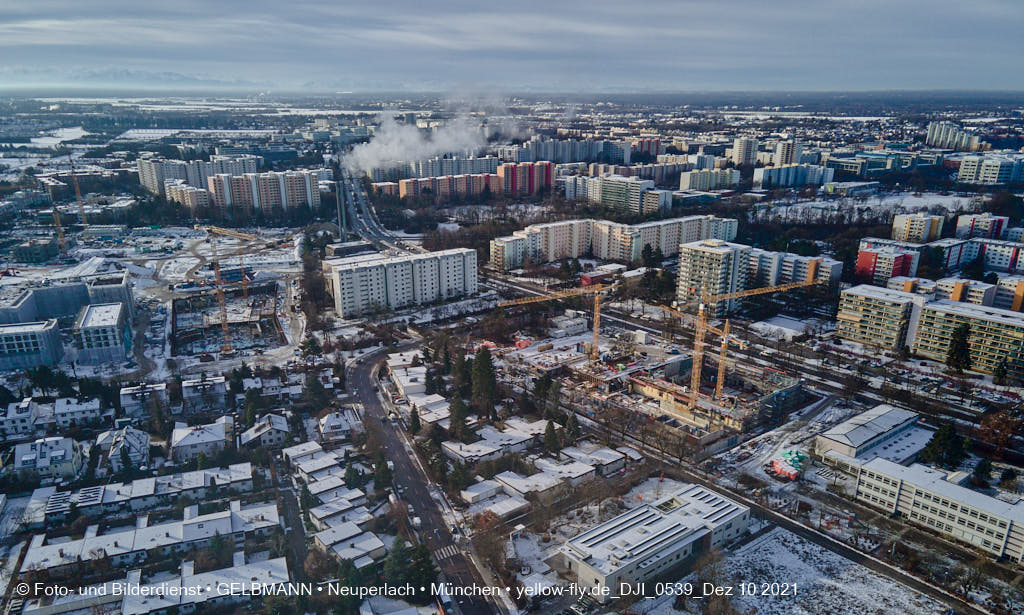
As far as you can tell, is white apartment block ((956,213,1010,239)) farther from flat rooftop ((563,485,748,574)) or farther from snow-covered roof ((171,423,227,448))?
snow-covered roof ((171,423,227,448))

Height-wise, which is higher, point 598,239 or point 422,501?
point 598,239

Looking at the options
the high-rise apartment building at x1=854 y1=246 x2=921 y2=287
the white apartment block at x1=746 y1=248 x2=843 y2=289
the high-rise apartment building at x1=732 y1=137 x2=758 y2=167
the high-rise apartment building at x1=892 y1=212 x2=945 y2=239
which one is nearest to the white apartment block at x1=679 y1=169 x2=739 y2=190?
the high-rise apartment building at x1=732 y1=137 x2=758 y2=167

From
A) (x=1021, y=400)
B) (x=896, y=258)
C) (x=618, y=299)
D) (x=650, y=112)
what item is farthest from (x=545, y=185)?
(x=650, y=112)

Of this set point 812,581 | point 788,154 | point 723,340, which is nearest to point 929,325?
point 723,340

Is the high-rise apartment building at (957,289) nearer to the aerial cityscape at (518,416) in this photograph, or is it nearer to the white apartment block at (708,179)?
the aerial cityscape at (518,416)

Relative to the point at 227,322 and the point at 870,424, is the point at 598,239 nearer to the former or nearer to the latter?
the point at 227,322

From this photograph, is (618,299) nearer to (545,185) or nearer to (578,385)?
(578,385)
